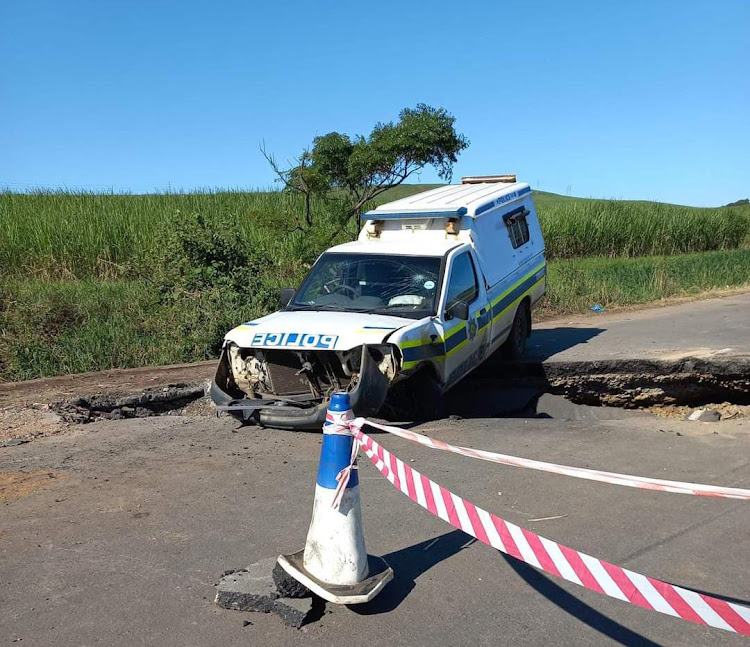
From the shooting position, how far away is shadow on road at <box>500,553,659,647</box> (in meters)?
3.58

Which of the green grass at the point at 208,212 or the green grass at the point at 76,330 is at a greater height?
the green grass at the point at 208,212

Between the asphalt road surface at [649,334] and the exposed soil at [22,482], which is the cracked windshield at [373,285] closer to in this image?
the asphalt road surface at [649,334]

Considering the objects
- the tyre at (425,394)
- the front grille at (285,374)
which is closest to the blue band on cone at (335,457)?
the front grille at (285,374)

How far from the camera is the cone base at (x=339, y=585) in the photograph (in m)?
3.68

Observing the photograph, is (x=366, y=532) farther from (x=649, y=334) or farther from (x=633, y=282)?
(x=633, y=282)

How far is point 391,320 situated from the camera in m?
7.42

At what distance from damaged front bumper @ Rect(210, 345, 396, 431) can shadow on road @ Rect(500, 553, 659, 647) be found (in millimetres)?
2462

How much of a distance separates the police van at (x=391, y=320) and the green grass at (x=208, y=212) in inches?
233

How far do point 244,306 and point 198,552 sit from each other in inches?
325

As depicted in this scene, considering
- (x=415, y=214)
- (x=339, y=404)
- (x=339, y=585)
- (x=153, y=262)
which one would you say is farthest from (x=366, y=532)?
(x=153, y=262)

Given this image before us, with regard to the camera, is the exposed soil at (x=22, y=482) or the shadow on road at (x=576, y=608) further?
the exposed soil at (x=22, y=482)

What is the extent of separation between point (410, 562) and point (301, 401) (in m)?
2.95

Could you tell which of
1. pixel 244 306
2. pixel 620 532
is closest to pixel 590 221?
pixel 244 306

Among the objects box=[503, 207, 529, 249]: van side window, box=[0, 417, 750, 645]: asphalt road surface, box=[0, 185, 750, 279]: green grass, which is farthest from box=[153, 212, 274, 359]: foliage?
box=[0, 417, 750, 645]: asphalt road surface
